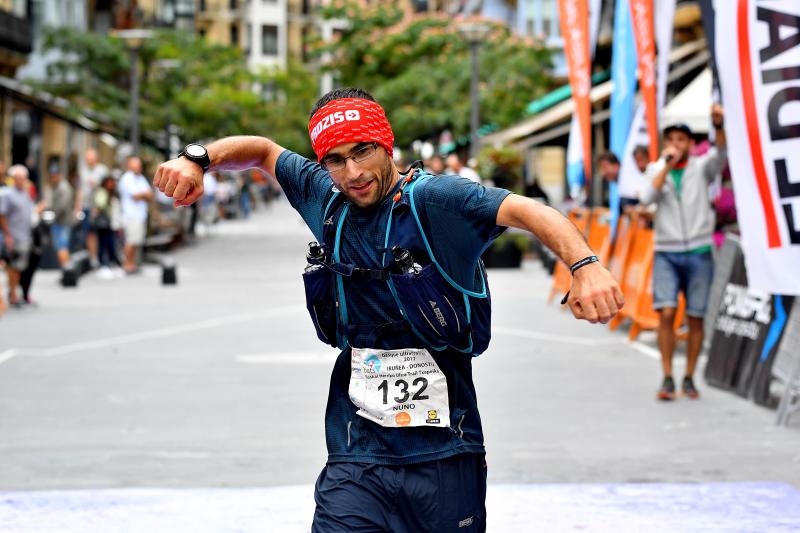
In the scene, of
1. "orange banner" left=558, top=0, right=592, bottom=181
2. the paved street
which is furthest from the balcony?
"orange banner" left=558, top=0, right=592, bottom=181

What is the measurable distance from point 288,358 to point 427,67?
3005 centimetres

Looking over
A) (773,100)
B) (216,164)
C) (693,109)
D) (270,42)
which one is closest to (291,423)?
(773,100)

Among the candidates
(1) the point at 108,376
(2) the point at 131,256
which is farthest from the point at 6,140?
(1) the point at 108,376

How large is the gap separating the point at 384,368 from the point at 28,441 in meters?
5.31

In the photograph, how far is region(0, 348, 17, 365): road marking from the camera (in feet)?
43.5

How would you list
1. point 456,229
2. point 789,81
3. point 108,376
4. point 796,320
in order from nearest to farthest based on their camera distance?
point 456,229
point 789,81
point 796,320
point 108,376

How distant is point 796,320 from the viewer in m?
9.84

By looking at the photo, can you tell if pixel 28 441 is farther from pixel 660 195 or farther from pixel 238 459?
pixel 660 195

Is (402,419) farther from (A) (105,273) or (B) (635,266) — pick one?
(A) (105,273)

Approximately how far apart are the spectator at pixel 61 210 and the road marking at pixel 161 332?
7.18 m

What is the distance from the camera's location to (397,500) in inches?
166

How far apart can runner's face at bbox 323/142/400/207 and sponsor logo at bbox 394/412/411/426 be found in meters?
0.58

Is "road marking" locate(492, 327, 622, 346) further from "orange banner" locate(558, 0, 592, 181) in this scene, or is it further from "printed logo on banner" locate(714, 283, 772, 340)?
"printed logo on banner" locate(714, 283, 772, 340)

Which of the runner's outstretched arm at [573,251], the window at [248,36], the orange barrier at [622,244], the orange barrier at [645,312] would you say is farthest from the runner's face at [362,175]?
the window at [248,36]
